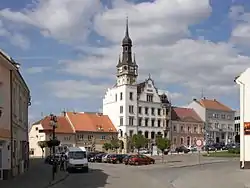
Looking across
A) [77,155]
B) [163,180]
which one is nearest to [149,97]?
[77,155]

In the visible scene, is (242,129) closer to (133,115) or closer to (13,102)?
(13,102)

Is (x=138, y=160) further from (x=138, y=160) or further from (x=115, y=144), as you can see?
(x=115, y=144)

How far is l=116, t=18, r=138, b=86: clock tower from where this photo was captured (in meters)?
128

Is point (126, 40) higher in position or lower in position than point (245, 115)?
higher

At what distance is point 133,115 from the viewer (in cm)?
A: 12712

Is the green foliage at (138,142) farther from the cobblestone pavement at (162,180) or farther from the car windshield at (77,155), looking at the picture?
the cobblestone pavement at (162,180)

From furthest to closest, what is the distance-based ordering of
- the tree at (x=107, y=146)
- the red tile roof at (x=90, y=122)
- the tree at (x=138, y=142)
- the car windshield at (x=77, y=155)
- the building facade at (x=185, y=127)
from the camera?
the building facade at (x=185, y=127) < the red tile roof at (x=90, y=122) < the tree at (x=107, y=146) < the tree at (x=138, y=142) < the car windshield at (x=77, y=155)

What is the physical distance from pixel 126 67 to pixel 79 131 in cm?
2013

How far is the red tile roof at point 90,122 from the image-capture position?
124m

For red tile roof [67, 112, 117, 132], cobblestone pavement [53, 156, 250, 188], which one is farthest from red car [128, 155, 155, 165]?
red tile roof [67, 112, 117, 132]

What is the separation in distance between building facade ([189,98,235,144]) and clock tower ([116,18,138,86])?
983 inches

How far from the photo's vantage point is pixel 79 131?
400 feet

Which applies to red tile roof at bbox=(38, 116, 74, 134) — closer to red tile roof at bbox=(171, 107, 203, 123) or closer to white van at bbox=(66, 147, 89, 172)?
red tile roof at bbox=(171, 107, 203, 123)

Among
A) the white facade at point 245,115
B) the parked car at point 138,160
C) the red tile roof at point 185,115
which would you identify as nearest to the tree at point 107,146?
the red tile roof at point 185,115
